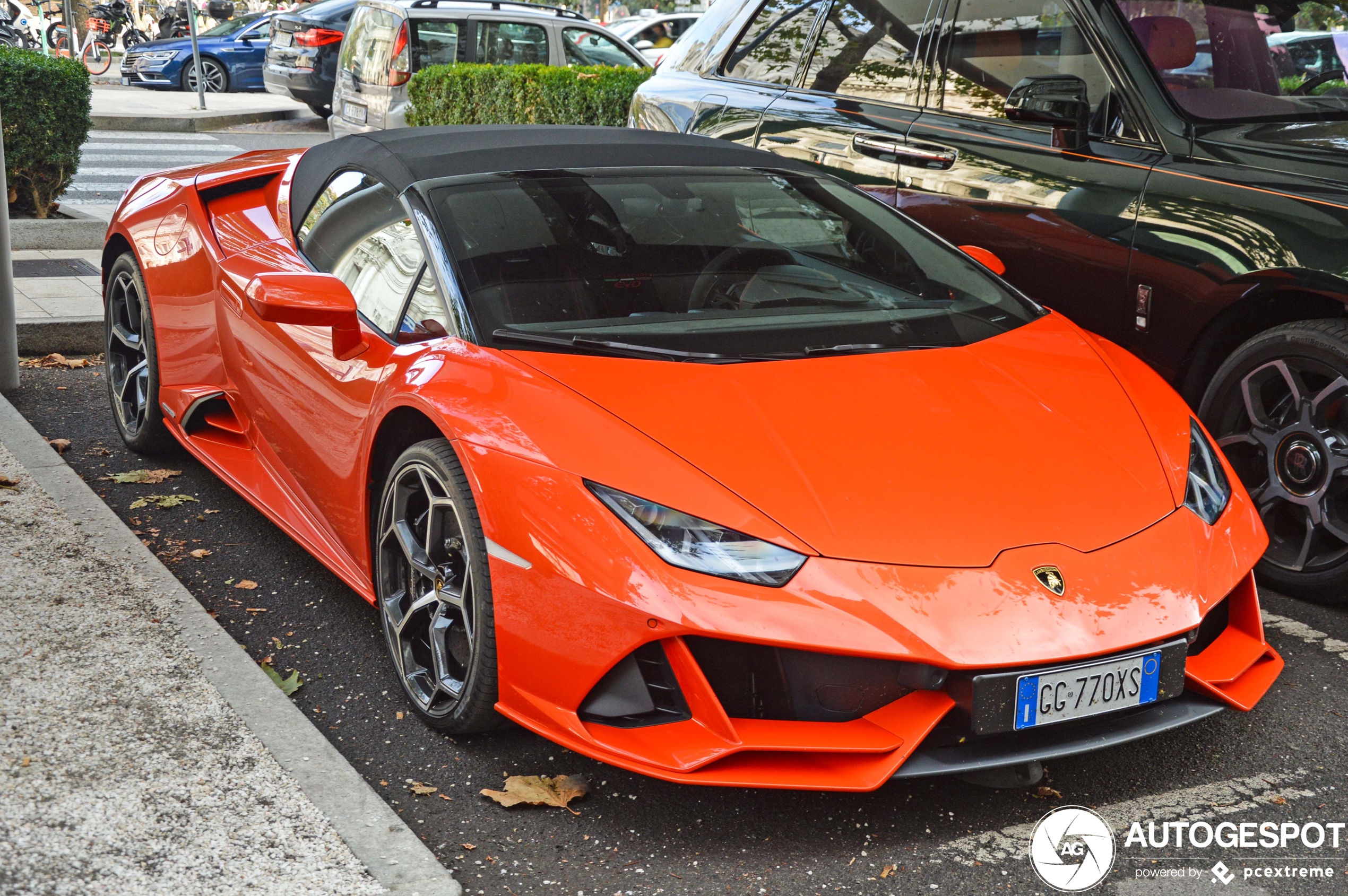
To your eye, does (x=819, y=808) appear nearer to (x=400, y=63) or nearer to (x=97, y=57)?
(x=400, y=63)

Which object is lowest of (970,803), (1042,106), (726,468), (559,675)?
(970,803)

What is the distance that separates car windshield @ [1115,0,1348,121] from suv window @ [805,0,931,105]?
2.68ft

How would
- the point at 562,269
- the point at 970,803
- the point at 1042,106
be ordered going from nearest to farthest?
the point at 970,803
the point at 562,269
the point at 1042,106

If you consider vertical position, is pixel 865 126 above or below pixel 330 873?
above

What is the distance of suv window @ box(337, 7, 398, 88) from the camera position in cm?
1252

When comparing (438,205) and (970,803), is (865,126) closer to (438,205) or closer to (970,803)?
(438,205)

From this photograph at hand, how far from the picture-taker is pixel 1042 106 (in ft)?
13.8

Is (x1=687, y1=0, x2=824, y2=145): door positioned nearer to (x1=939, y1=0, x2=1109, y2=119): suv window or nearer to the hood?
(x1=939, y1=0, x2=1109, y2=119): suv window

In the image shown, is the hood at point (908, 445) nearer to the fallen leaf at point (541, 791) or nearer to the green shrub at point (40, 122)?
the fallen leaf at point (541, 791)

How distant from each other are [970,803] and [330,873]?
50.9 inches

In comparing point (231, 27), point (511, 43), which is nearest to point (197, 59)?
point (231, 27)

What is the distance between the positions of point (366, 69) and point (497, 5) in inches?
86.2

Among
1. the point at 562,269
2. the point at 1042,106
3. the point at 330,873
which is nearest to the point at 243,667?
the point at 330,873

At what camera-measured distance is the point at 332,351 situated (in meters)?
3.39
